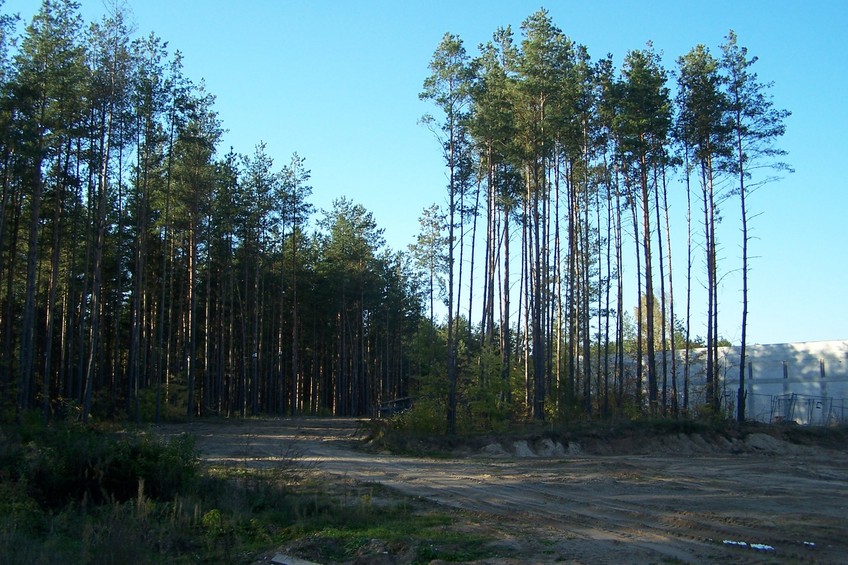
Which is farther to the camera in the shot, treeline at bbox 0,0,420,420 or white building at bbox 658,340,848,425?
white building at bbox 658,340,848,425

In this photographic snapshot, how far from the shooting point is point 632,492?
14.9 meters

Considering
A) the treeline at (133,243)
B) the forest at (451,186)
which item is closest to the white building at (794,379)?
the forest at (451,186)

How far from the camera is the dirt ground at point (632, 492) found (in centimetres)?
960

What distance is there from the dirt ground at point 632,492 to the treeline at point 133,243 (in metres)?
11.8

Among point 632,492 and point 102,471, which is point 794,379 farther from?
point 102,471

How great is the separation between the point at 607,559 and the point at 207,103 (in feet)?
112

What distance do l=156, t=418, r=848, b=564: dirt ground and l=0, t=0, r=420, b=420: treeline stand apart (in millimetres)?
11795

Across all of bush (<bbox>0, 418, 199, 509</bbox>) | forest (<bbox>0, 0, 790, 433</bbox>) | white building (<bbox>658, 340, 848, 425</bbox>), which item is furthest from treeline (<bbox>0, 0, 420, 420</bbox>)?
white building (<bbox>658, 340, 848, 425</bbox>)

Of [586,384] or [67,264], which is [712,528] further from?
[67,264]

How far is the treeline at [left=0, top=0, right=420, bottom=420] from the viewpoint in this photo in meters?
28.1

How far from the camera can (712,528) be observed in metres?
10.8

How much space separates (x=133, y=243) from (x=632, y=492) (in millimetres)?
33611

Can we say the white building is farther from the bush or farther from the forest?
the bush

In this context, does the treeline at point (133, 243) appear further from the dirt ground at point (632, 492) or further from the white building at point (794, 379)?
the white building at point (794, 379)
